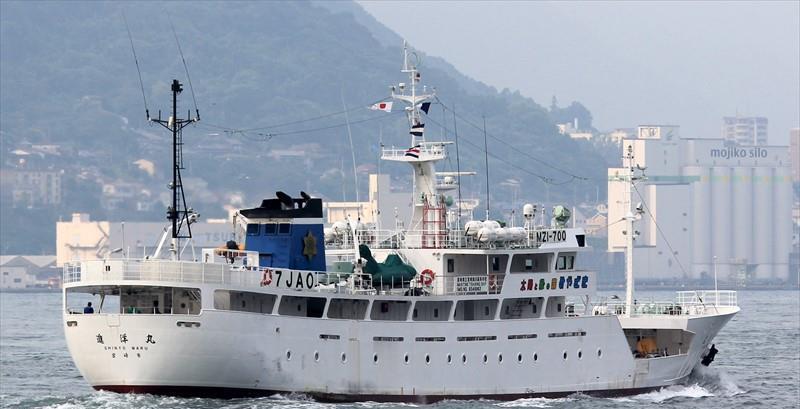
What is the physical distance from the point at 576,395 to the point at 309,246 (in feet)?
28.0

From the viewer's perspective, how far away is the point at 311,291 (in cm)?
4069

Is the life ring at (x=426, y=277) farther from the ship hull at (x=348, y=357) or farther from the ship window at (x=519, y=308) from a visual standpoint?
the ship window at (x=519, y=308)

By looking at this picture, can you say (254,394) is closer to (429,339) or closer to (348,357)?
(348,357)

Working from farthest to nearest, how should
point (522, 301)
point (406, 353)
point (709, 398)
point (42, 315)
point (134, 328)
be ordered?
point (42, 315) → point (709, 398) → point (522, 301) → point (406, 353) → point (134, 328)

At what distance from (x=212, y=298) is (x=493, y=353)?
7986 millimetres

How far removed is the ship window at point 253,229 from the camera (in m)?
41.6

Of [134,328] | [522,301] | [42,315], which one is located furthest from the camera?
[42,315]

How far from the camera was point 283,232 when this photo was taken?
4141 cm

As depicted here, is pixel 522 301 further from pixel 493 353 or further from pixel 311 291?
pixel 311 291

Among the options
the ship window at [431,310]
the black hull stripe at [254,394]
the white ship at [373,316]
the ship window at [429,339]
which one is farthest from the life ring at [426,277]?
the black hull stripe at [254,394]

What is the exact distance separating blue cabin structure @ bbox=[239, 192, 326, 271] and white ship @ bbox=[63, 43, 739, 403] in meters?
0.03

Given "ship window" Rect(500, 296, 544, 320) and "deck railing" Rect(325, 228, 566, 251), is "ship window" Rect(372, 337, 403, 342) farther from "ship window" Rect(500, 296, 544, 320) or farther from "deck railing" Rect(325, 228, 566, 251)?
"ship window" Rect(500, 296, 544, 320)

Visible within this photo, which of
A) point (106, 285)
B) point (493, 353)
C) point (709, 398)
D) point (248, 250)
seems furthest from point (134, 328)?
point (709, 398)

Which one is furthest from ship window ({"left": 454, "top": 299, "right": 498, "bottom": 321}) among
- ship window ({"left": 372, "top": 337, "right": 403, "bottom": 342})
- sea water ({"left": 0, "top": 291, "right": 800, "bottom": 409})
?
ship window ({"left": 372, "top": 337, "right": 403, "bottom": 342})
